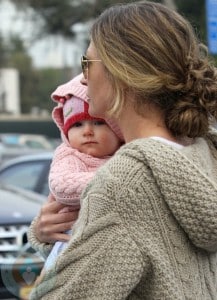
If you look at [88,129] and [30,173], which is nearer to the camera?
[88,129]

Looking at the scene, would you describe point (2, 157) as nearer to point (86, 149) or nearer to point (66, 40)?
point (66, 40)

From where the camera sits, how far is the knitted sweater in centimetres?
187

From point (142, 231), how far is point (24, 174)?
6937 millimetres

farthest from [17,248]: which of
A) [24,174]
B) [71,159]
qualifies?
[24,174]

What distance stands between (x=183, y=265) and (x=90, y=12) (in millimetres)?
27872

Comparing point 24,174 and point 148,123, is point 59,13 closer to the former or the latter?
point 24,174

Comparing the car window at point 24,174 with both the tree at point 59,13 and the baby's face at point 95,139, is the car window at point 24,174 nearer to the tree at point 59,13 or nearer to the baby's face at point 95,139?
the baby's face at point 95,139

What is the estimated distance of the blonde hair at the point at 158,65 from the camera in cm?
196

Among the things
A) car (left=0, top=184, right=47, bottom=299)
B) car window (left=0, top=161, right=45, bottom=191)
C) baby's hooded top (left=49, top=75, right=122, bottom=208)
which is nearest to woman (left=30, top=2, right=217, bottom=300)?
baby's hooded top (left=49, top=75, right=122, bottom=208)

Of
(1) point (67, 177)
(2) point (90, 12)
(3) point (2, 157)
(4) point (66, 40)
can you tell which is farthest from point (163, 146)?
(4) point (66, 40)

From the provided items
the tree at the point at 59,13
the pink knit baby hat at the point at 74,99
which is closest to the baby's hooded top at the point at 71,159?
the pink knit baby hat at the point at 74,99

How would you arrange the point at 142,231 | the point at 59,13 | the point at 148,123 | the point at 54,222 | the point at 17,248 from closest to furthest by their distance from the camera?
the point at 142,231
the point at 148,123
the point at 54,222
the point at 17,248
the point at 59,13

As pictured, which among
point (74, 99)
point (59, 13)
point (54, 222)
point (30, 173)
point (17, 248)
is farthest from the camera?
point (59, 13)

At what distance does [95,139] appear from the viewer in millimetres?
2586
